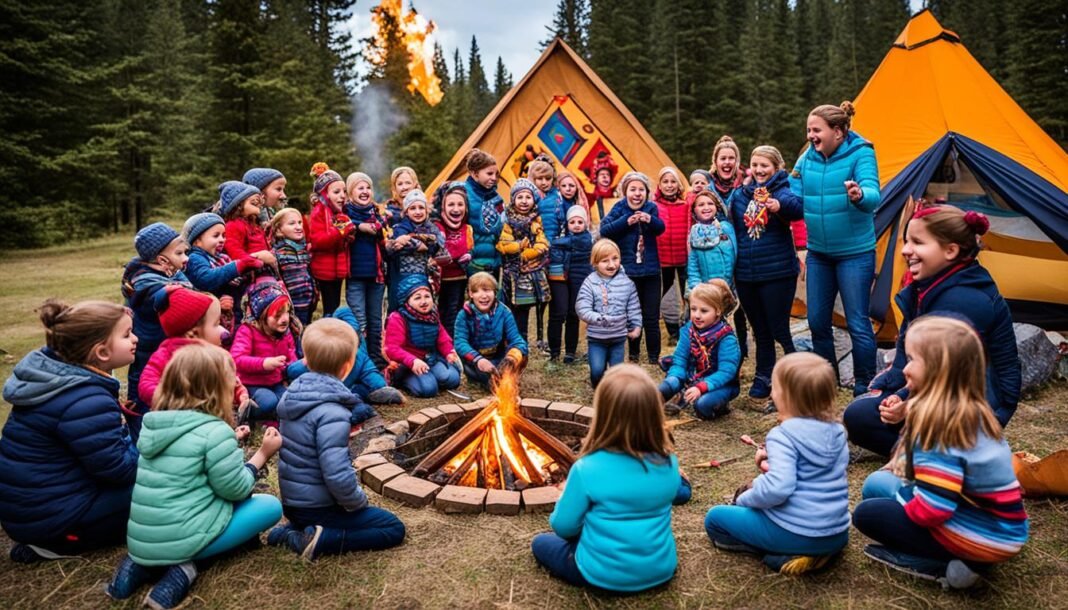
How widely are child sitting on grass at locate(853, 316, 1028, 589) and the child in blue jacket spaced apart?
3415mm

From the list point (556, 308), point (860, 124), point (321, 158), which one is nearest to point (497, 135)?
point (556, 308)

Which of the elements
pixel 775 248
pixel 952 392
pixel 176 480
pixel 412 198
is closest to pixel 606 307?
pixel 775 248

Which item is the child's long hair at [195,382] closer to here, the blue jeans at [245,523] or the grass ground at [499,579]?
the blue jeans at [245,523]

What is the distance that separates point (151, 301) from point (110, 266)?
11407 mm

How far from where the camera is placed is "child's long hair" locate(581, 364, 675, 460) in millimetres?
2316

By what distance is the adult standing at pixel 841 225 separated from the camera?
451 centimetres

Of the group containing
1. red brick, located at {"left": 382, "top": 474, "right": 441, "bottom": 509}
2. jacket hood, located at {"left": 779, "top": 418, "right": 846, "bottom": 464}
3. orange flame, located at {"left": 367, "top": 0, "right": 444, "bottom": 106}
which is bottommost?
red brick, located at {"left": 382, "top": 474, "right": 441, "bottom": 509}

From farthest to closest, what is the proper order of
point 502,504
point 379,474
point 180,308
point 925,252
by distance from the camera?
point 180,308 → point 379,474 → point 502,504 → point 925,252

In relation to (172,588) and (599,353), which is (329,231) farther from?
(172,588)

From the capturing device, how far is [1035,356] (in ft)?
17.0

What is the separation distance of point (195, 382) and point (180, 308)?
54.1 inches

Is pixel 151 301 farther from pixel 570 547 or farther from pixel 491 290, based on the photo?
pixel 570 547

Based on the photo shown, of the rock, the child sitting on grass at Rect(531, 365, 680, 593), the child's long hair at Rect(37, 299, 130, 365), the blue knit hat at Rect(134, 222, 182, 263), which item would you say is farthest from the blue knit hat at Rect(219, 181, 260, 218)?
the rock

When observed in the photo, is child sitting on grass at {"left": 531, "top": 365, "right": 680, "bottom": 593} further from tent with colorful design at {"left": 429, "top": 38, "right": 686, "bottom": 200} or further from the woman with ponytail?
tent with colorful design at {"left": 429, "top": 38, "right": 686, "bottom": 200}
